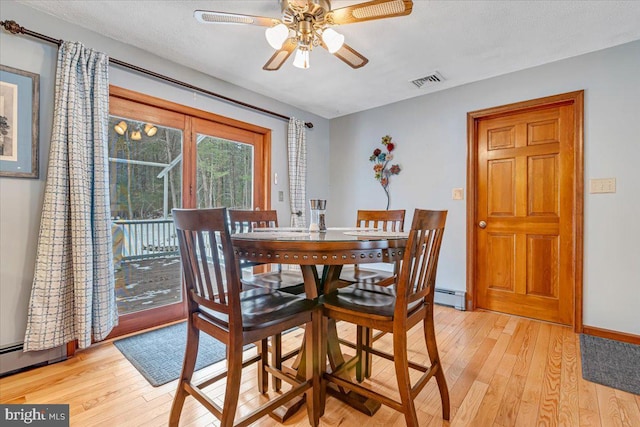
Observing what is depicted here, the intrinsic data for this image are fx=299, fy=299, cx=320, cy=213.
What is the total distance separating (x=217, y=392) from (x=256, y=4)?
2327 millimetres

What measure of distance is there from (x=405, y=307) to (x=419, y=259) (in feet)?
0.71

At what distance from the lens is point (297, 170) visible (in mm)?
3654

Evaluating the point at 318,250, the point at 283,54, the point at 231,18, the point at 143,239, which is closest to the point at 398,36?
the point at 283,54

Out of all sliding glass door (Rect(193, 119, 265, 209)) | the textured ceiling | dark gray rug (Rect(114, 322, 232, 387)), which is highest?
the textured ceiling

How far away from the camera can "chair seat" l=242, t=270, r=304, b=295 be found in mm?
1790

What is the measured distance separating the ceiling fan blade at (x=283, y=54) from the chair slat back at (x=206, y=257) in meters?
1.31

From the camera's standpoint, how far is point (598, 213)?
8.00 feet

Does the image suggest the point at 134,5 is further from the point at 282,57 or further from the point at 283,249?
the point at 283,249

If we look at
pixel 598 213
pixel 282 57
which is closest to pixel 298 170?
pixel 282 57

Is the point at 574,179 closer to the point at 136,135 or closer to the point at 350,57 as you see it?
the point at 350,57

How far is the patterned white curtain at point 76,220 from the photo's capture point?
188cm

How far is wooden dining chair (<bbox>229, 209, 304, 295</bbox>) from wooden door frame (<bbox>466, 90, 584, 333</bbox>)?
1.94 m

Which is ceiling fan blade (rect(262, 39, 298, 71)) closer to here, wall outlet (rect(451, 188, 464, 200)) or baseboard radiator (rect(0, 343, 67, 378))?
wall outlet (rect(451, 188, 464, 200))

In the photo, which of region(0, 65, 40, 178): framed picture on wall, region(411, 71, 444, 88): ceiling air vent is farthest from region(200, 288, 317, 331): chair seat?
region(411, 71, 444, 88): ceiling air vent
